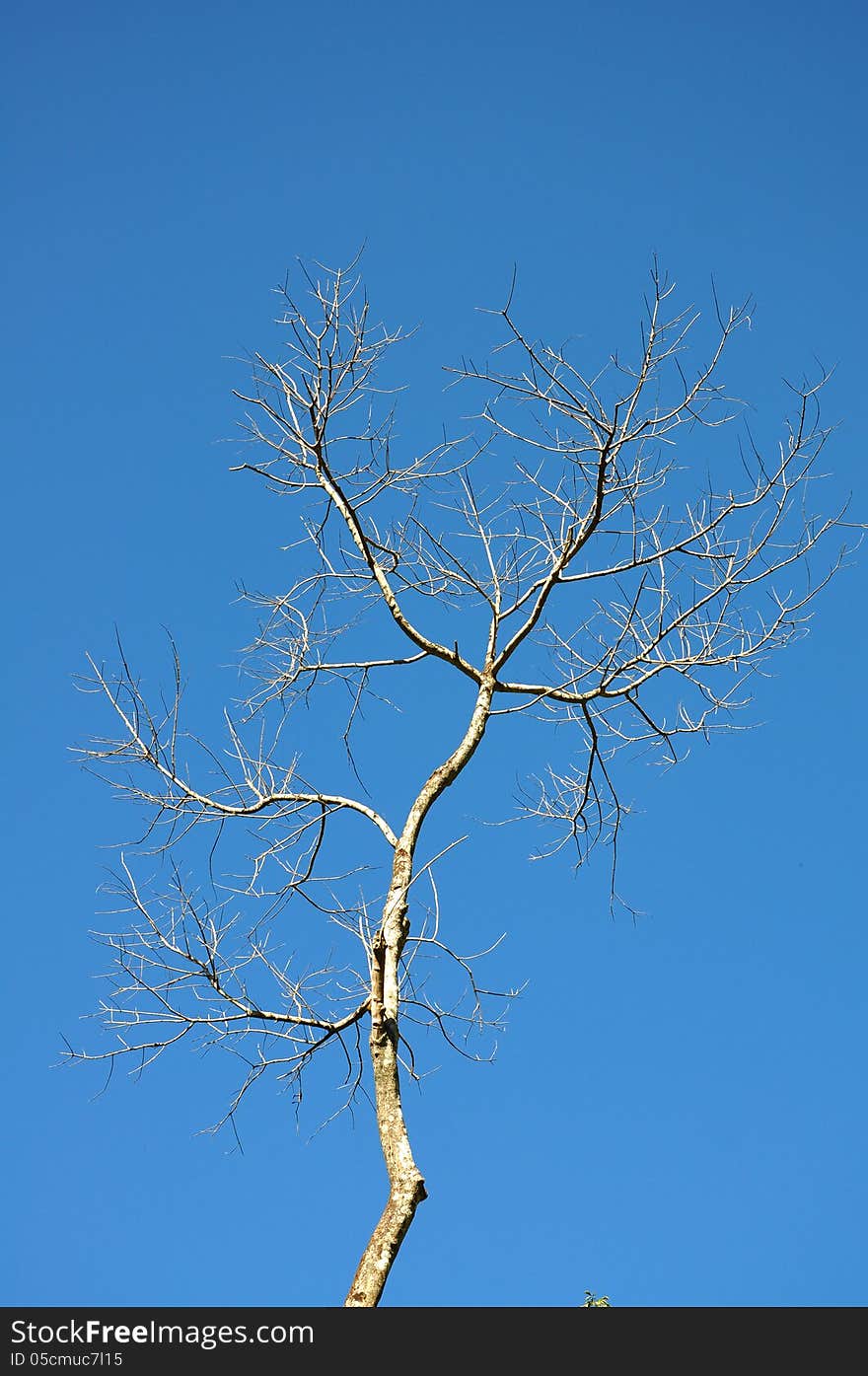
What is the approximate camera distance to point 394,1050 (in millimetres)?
3934

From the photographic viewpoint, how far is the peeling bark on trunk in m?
3.55

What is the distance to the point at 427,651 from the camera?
4875mm

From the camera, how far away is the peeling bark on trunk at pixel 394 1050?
3.55 metres

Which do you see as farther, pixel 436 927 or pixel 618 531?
pixel 618 531

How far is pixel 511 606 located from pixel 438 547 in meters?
0.37

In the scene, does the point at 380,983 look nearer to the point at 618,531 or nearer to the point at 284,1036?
the point at 284,1036
